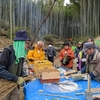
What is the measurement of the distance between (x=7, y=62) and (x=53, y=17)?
1347cm

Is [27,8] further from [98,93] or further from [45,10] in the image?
[98,93]

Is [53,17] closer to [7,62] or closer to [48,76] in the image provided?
[48,76]

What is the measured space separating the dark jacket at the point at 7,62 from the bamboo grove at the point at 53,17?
8.75 meters

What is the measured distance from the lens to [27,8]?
43.8 ft

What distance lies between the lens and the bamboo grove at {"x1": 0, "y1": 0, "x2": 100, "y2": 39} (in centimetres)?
1253

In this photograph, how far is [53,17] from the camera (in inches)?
612

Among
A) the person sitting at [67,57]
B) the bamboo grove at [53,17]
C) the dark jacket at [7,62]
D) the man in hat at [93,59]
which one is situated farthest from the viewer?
the bamboo grove at [53,17]

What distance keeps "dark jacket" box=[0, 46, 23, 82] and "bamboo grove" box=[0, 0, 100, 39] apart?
875 cm

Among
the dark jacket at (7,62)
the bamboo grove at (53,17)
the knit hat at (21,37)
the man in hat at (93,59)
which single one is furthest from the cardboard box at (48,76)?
the bamboo grove at (53,17)

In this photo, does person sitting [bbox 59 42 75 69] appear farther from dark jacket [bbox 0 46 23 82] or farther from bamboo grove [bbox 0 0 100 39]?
bamboo grove [bbox 0 0 100 39]

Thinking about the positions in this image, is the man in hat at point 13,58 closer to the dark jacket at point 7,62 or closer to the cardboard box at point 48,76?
the dark jacket at point 7,62

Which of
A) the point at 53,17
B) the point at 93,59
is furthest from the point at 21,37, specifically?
the point at 53,17

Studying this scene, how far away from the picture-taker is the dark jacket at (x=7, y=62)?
7.54ft

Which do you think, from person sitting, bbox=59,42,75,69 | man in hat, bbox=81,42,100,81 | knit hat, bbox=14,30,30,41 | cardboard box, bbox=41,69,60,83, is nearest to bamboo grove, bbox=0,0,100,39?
person sitting, bbox=59,42,75,69
